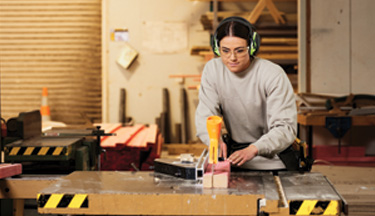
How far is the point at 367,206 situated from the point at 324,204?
132 cm

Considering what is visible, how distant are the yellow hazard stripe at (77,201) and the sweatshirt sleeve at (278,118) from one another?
105 centimetres

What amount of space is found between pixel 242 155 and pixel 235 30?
0.72m

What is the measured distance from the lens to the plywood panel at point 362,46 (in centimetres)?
545

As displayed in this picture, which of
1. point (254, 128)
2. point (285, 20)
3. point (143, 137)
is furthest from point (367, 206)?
point (285, 20)

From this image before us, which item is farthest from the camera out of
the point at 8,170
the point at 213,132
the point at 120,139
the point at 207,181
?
the point at 120,139

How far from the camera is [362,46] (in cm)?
553

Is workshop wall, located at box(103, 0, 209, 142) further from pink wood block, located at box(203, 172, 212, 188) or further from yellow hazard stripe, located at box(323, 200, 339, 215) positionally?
yellow hazard stripe, located at box(323, 200, 339, 215)

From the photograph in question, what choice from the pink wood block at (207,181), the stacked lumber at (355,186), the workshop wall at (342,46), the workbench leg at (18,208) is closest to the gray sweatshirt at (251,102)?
the stacked lumber at (355,186)

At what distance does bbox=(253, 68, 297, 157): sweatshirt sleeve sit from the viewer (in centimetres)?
285

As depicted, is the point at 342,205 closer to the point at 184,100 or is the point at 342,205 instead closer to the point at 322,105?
the point at 322,105

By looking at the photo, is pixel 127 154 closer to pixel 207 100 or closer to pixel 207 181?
pixel 207 100

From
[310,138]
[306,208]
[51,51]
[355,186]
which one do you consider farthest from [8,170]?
[51,51]

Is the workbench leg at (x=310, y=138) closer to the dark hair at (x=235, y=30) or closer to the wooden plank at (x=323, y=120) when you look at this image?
the wooden plank at (x=323, y=120)

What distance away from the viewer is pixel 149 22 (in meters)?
9.06
